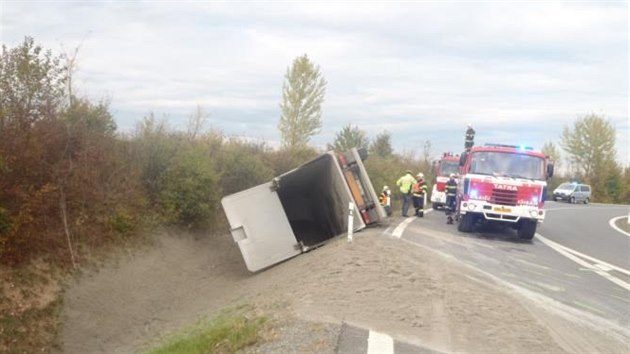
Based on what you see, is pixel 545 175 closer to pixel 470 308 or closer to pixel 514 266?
pixel 514 266

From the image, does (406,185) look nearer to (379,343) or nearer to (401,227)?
(401,227)

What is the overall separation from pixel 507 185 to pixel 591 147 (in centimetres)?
6629

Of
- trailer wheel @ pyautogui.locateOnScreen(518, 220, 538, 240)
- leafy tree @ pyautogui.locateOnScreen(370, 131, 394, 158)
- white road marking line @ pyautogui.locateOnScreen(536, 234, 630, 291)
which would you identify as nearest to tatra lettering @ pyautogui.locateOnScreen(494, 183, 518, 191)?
trailer wheel @ pyautogui.locateOnScreen(518, 220, 538, 240)

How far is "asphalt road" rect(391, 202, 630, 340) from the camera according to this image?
10.4m

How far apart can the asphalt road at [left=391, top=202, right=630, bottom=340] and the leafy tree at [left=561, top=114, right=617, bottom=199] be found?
5640cm

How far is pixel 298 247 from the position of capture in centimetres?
1697

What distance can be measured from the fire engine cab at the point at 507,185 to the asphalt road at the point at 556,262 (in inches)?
29.1

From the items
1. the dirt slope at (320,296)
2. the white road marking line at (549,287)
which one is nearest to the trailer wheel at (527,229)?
the dirt slope at (320,296)

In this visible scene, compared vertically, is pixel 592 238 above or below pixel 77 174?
below

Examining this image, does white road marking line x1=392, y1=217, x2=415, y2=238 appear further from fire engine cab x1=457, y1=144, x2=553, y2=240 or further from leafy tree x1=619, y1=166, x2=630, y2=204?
leafy tree x1=619, y1=166, x2=630, y2=204

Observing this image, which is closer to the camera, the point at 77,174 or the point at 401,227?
the point at 77,174

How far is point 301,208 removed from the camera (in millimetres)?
21000

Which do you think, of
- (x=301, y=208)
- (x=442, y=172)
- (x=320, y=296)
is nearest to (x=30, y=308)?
(x=320, y=296)

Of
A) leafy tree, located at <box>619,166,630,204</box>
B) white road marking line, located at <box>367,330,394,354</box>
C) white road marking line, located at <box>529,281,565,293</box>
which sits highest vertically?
white road marking line, located at <box>367,330,394,354</box>
